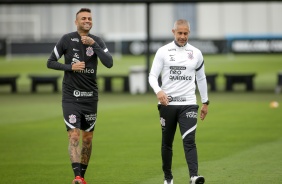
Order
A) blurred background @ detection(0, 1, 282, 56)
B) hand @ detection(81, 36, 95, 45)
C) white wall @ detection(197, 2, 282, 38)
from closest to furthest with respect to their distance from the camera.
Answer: hand @ detection(81, 36, 95, 45)
blurred background @ detection(0, 1, 282, 56)
white wall @ detection(197, 2, 282, 38)

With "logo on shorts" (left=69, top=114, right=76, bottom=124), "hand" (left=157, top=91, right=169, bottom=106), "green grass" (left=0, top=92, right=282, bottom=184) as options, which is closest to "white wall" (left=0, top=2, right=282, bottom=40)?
"green grass" (left=0, top=92, right=282, bottom=184)

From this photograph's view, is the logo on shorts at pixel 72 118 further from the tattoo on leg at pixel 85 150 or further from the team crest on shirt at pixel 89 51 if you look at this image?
the team crest on shirt at pixel 89 51

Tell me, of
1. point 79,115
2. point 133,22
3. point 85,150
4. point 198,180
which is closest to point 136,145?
point 85,150

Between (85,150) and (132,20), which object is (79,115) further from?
(132,20)

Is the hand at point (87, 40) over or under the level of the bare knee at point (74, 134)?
over

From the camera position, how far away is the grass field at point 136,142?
12094 millimetres

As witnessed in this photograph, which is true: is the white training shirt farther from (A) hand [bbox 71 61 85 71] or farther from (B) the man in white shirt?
(A) hand [bbox 71 61 85 71]

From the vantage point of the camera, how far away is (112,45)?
169 feet

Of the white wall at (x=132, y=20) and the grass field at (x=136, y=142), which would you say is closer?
the grass field at (x=136, y=142)

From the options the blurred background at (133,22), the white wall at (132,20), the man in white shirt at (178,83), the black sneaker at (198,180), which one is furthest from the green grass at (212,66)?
the black sneaker at (198,180)

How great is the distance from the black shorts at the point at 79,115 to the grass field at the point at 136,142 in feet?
3.54

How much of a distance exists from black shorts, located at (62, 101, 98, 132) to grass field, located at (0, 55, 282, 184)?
108 centimetres

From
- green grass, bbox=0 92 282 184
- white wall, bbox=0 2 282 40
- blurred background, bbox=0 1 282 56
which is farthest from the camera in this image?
white wall, bbox=0 2 282 40

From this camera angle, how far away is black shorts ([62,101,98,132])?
10.6m
